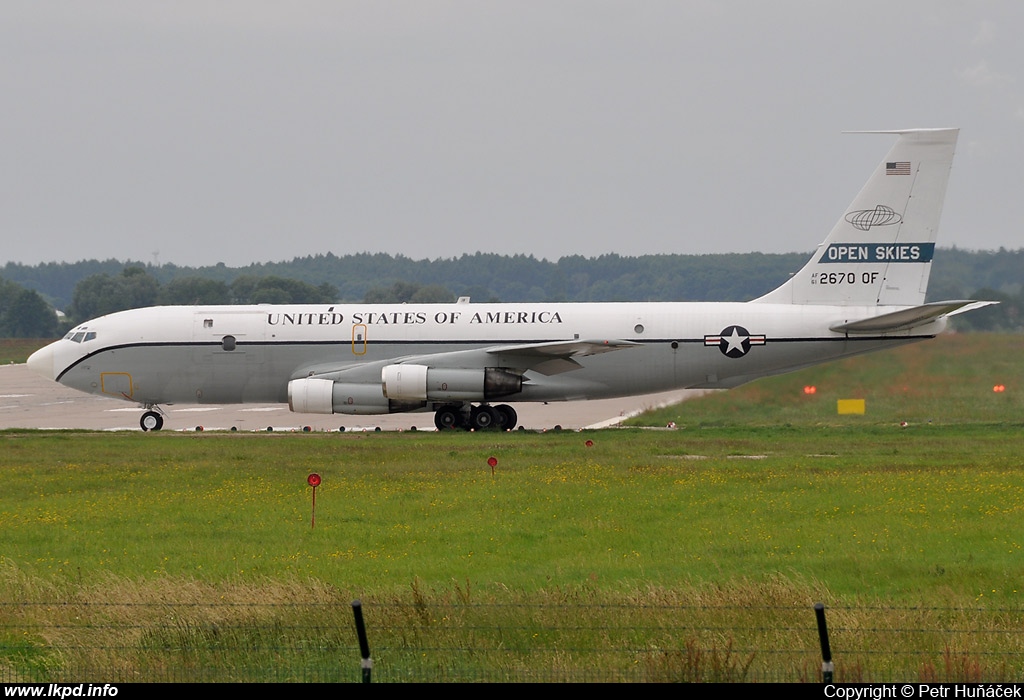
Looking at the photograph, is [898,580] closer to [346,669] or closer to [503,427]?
[346,669]

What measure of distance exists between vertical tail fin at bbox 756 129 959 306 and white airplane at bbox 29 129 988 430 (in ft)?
0.12

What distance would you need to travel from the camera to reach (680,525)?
1914cm

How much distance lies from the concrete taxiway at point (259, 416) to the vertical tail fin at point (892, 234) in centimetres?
552

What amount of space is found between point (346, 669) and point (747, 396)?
88.3 ft

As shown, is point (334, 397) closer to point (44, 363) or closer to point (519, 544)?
point (44, 363)

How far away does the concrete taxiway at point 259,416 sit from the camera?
4266cm

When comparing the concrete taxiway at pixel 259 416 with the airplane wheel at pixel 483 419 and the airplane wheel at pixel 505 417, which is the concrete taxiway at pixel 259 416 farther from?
the airplane wheel at pixel 483 419

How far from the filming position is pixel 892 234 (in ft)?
115

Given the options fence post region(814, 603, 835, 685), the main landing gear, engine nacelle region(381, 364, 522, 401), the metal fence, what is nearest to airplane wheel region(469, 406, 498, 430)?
the main landing gear

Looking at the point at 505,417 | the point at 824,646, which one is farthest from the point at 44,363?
the point at 824,646

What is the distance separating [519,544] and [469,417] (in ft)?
62.1

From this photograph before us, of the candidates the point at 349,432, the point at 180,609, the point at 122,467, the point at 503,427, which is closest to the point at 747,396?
the point at 503,427

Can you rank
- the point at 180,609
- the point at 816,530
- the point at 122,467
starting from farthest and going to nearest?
the point at 122,467
the point at 816,530
the point at 180,609

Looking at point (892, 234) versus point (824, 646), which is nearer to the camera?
point (824, 646)
